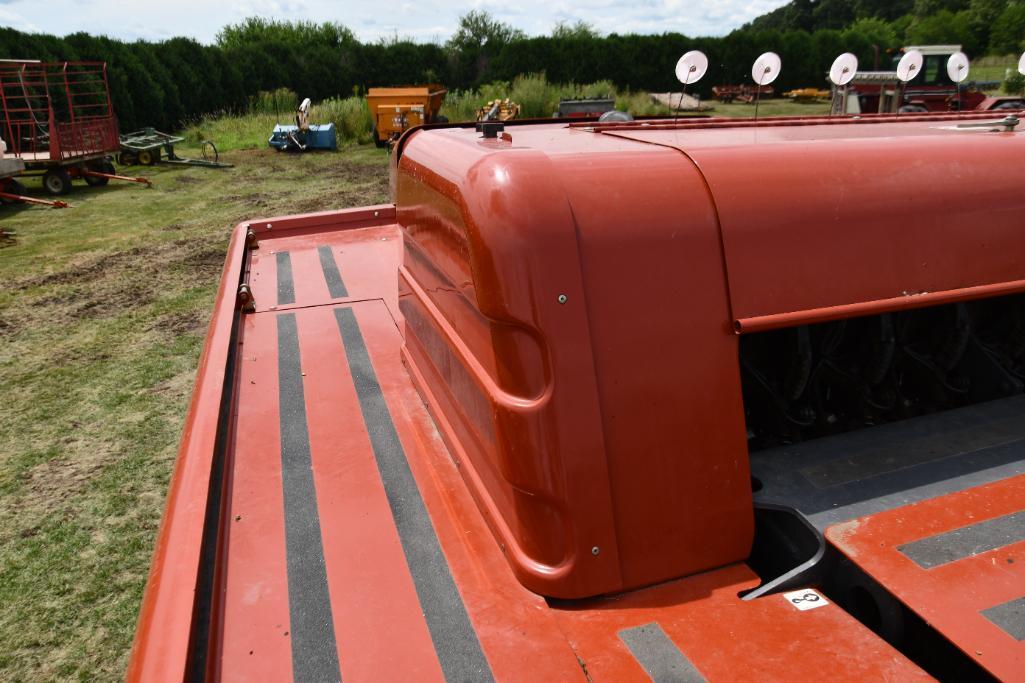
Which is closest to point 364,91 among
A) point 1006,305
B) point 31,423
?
point 31,423

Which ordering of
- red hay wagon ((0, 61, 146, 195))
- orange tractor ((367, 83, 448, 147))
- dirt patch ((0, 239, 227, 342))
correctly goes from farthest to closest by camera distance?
1. orange tractor ((367, 83, 448, 147))
2. red hay wagon ((0, 61, 146, 195))
3. dirt patch ((0, 239, 227, 342))

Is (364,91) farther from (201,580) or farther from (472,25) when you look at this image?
(201,580)

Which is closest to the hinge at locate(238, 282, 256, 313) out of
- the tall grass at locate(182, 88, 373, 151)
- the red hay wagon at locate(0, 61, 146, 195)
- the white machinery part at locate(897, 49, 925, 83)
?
the white machinery part at locate(897, 49, 925, 83)

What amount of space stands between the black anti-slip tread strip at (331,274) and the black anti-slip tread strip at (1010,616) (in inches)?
129

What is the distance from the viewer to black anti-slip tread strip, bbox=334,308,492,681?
1.59 meters

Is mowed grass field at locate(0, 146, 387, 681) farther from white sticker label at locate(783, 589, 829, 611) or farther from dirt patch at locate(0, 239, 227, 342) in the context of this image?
white sticker label at locate(783, 589, 829, 611)

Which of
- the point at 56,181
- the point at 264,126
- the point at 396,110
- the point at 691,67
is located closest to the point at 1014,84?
the point at 396,110

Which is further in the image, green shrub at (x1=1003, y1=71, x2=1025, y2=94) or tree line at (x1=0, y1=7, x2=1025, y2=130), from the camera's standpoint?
green shrub at (x1=1003, y1=71, x2=1025, y2=94)

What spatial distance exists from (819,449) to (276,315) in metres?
2.76

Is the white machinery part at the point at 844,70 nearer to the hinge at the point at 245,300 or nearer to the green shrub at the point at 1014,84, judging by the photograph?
the hinge at the point at 245,300

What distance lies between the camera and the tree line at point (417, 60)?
21.6 metres

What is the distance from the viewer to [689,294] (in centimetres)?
164

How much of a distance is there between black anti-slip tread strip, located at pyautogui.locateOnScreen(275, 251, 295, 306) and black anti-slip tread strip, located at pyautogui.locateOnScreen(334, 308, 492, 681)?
1.12m

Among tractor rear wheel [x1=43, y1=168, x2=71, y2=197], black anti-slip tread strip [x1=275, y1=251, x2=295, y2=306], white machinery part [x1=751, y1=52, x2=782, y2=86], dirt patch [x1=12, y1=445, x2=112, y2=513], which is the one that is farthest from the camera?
tractor rear wheel [x1=43, y1=168, x2=71, y2=197]
